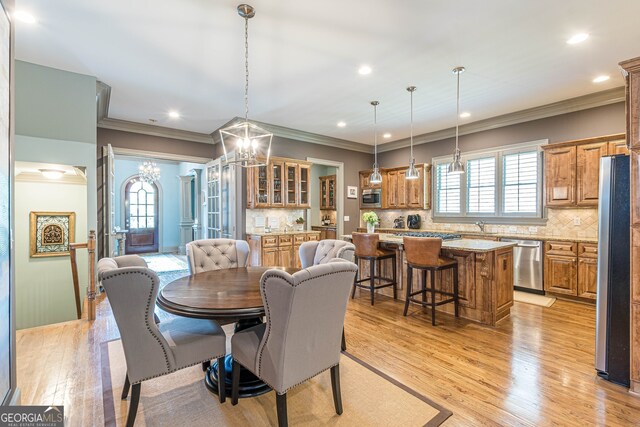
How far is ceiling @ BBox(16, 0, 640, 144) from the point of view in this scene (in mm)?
2475

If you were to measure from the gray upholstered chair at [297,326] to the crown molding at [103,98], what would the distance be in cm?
381

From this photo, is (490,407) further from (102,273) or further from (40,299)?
(40,299)

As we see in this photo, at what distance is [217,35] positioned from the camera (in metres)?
2.83

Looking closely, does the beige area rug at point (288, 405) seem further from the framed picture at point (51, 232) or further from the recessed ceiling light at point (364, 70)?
the recessed ceiling light at point (364, 70)

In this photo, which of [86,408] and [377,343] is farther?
[377,343]

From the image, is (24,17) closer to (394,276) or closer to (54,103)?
(54,103)

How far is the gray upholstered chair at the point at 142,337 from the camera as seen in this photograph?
1.64 meters

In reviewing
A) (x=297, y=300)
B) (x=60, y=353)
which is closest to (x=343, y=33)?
(x=297, y=300)

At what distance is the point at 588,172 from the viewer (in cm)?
423

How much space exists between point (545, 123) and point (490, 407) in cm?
458

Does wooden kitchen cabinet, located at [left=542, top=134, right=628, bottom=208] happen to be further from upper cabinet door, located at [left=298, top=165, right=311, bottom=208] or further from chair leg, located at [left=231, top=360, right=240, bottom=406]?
chair leg, located at [left=231, top=360, right=240, bottom=406]

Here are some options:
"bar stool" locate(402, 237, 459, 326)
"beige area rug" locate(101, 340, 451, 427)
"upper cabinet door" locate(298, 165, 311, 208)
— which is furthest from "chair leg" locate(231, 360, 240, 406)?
"upper cabinet door" locate(298, 165, 311, 208)


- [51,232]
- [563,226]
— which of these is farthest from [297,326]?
[563,226]

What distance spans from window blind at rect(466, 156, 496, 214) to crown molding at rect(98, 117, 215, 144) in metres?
5.16
